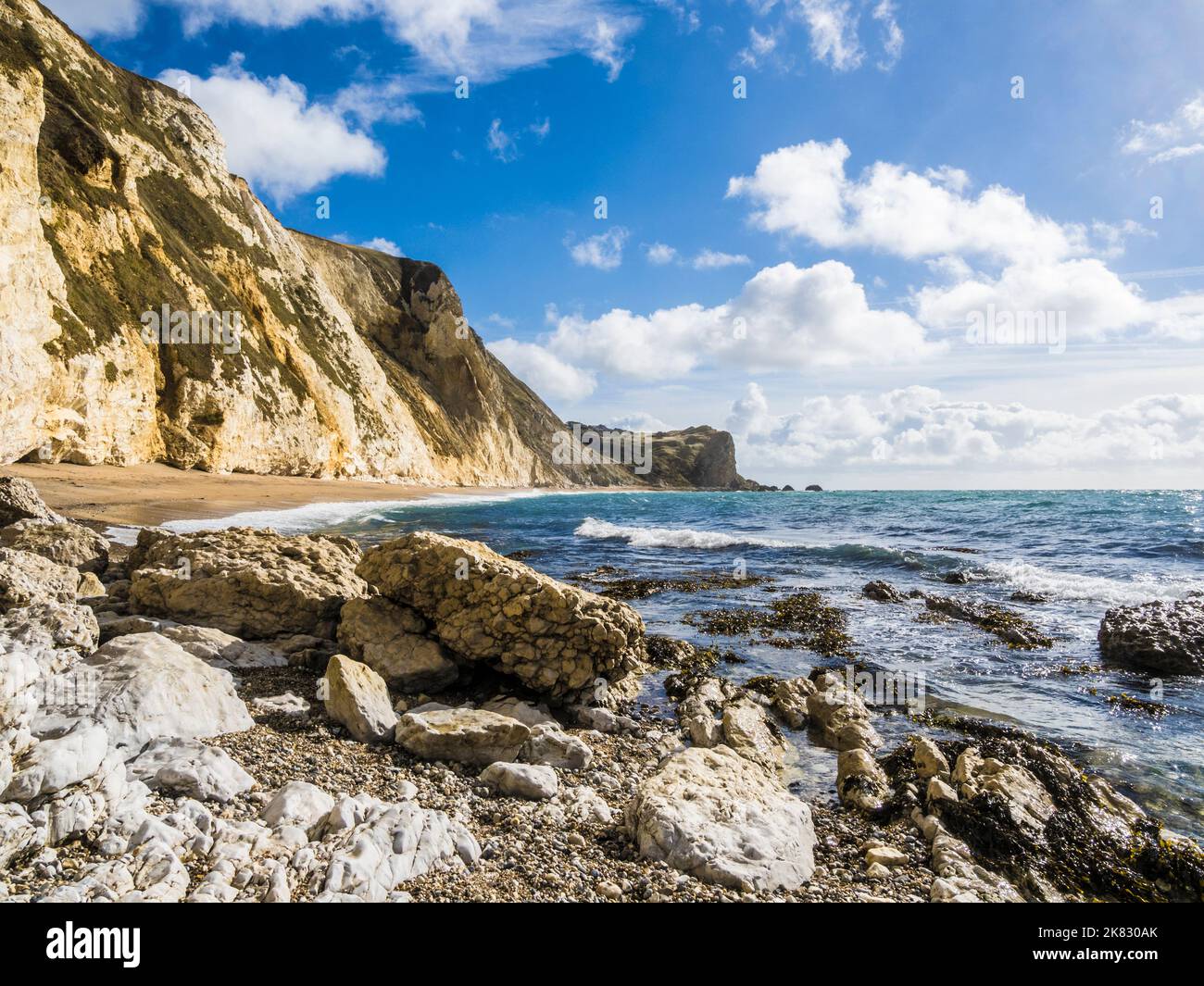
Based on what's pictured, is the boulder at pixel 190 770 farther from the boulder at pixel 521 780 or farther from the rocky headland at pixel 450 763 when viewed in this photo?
the boulder at pixel 521 780

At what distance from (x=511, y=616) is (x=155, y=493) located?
31.5 m

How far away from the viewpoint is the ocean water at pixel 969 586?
7.78m

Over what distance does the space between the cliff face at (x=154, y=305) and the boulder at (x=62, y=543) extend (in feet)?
73.3

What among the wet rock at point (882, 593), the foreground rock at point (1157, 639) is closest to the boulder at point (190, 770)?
the foreground rock at point (1157, 639)

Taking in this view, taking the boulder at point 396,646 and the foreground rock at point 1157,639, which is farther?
the foreground rock at point 1157,639

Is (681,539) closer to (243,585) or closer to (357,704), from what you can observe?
(243,585)

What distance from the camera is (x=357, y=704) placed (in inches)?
242

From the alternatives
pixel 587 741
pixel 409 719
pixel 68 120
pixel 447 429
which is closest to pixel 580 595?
pixel 587 741

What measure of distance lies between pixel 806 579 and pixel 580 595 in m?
13.5

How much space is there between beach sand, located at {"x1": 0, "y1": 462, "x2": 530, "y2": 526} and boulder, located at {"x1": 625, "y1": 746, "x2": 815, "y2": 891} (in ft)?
74.4

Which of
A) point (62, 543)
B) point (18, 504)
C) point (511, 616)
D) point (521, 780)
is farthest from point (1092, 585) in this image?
point (18, 504)

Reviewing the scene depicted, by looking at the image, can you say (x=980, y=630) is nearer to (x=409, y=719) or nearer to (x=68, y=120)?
(x=409, y=719)

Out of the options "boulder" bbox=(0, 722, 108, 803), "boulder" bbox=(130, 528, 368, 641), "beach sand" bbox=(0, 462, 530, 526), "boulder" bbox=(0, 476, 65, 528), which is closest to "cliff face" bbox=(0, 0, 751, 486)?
"beach sand" bbox=(0, 462, 530, 526)

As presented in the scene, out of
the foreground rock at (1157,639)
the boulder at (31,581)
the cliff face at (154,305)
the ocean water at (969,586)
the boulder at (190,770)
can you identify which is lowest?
the ocean water at (969,586)
